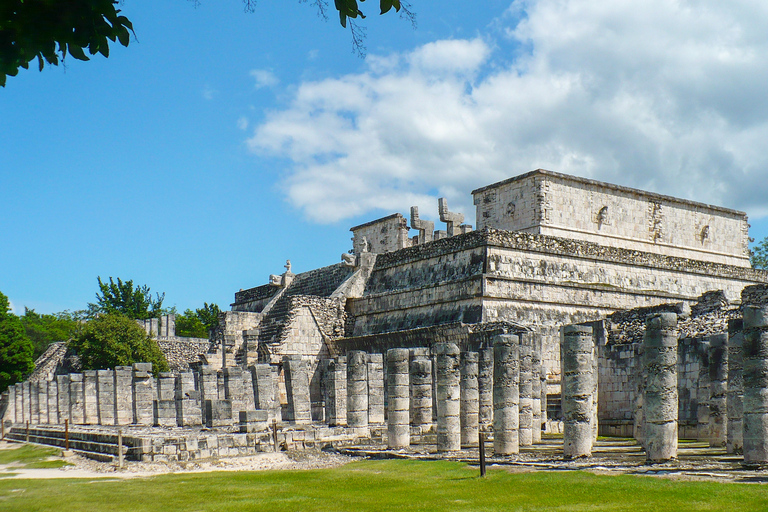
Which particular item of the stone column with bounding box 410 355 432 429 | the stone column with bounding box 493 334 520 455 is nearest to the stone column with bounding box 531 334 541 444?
the stone column with bounding box 493 334 520 455

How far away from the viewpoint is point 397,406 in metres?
13.8

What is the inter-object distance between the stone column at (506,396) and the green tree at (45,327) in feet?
121

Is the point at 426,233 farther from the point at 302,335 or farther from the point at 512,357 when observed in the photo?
the point at 512,357

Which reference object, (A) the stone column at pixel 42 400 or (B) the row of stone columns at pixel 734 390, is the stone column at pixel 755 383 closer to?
(B) the row of stone columns at pixel 734 390

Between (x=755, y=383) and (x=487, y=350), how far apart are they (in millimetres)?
5450

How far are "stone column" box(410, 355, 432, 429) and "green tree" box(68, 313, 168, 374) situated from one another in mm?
16388

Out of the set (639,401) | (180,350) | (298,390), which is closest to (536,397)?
(639,401)

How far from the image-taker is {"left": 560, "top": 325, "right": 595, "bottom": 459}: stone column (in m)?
10.4

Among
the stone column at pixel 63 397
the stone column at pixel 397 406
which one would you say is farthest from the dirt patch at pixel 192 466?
the stone column at pixel 63 397

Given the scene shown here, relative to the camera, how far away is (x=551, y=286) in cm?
2058

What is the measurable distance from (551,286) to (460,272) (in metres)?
2.34

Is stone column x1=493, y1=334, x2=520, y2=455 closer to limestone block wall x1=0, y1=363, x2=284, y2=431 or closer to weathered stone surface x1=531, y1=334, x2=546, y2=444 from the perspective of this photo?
weathered stone surface x1=531, y1=334, x2=546, y2=444

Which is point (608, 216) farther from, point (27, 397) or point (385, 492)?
point (27, 397)

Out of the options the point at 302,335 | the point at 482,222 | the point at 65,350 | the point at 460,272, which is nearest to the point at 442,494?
the point at 460,272
